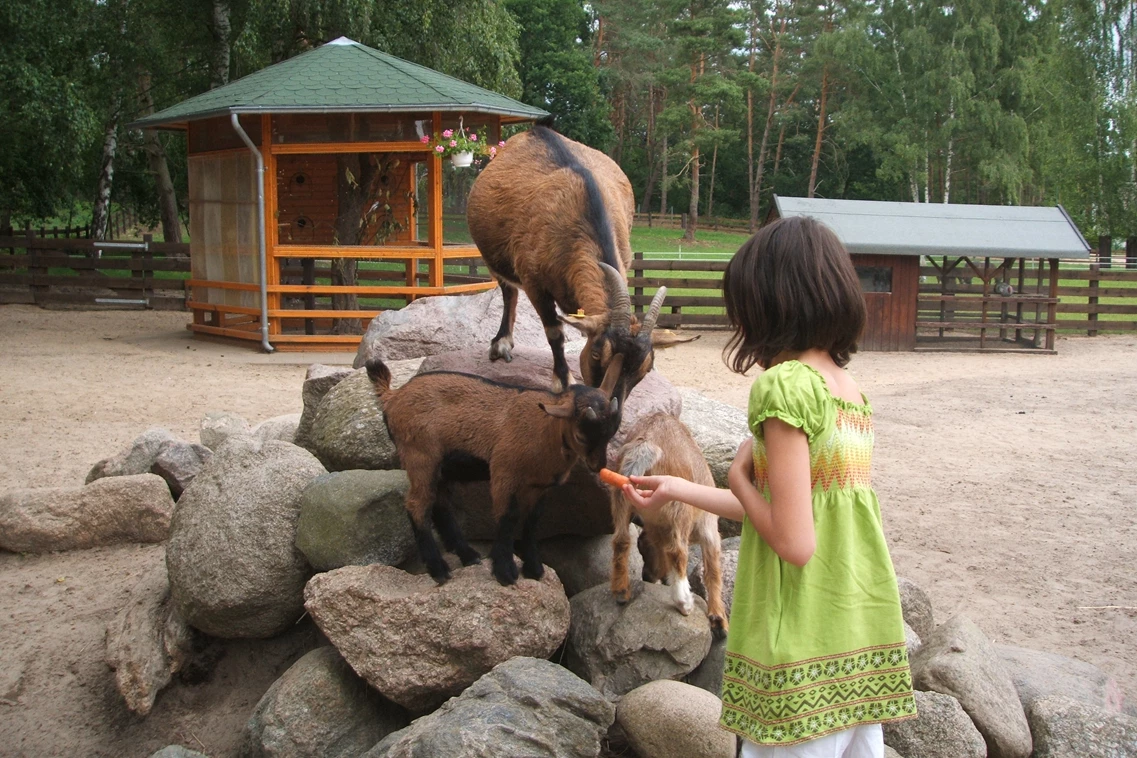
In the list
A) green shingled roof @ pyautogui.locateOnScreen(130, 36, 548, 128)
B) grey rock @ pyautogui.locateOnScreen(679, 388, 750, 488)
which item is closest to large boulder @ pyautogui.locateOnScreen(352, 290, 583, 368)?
grey rock @ pyautogui.locateOnScreen(679, 388, 750, 488)

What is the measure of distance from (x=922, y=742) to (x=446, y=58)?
18865 mm

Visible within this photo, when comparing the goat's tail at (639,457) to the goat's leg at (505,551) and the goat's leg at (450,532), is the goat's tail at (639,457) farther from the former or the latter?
the goat's leg at (450,532)

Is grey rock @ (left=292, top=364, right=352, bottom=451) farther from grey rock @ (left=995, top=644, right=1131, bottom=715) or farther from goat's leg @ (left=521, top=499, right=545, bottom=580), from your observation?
grey rock @ (left=995, top=644, right=1131, bottom=715)

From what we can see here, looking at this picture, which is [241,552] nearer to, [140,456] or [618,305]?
[618,305]

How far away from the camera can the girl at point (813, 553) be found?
2432 mm

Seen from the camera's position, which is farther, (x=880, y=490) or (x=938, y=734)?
(x=880, y=490)

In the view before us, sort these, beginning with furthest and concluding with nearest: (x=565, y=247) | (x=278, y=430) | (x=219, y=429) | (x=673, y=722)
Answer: (x=219, y=429) → (x=278, y=430) → (x=565, y=247) → (x=673, y=722)

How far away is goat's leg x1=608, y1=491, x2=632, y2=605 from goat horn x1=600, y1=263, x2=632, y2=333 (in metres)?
0.80

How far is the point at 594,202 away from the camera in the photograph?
5.58m

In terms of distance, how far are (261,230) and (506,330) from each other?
30.8 ft

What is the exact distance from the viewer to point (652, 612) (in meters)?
4.50

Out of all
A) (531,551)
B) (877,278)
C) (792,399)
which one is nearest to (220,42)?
(877,278)

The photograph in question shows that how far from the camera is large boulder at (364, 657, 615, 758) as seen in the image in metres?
3.49

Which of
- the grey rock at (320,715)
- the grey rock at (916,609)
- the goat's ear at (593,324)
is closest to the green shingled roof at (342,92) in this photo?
the goat's ear at (593,324)
